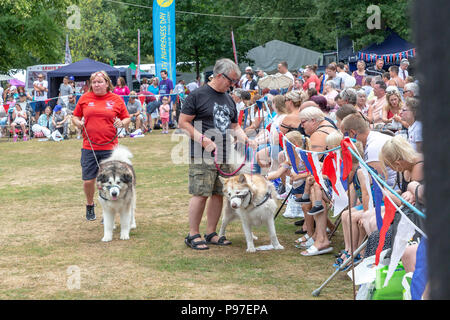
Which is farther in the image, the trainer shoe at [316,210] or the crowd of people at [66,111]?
the crowd of people at [66,111]

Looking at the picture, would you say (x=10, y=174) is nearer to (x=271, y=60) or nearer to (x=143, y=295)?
(x=143, y=295)

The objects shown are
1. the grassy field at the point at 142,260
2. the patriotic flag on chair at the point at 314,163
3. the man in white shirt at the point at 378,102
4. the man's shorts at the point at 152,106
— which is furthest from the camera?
the man's shorts at the point at 152,106

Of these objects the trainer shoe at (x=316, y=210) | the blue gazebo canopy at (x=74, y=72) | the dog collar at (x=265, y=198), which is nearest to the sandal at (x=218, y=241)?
the dog collar at (x=265, y=198)

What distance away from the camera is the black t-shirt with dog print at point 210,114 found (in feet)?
18.7

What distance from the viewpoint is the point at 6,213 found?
7922mm

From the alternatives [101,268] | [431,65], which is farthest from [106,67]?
[431,65]

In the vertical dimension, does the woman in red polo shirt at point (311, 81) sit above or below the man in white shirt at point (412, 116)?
above

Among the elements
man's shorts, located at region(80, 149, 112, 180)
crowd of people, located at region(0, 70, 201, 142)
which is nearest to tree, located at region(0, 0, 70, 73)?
crowd of people, located at region(0, 70, 201, 142)

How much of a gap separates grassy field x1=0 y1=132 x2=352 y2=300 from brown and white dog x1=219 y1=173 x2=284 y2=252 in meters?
0.30

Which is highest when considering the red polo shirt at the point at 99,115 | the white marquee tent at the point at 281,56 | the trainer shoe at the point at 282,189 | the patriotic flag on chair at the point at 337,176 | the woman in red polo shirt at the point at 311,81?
the white marquee tent at the point at 281,56

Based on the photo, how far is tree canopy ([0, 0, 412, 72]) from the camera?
24234mm

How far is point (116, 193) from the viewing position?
19.9 feet

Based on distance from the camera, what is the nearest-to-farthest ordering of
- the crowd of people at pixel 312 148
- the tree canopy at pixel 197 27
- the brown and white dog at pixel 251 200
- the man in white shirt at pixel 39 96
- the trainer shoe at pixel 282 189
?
the crowd of people at pixel 312 148 → the brown and white dog at pixel 251 200 → the trainer shoe at pixel 282 189 → the man in white shirt at pixel 39 96 → the tree canopy at pixel 197 27

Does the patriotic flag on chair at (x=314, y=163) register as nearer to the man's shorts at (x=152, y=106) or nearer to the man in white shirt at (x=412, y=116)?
the man in white shirt at (x=412, y=116)
